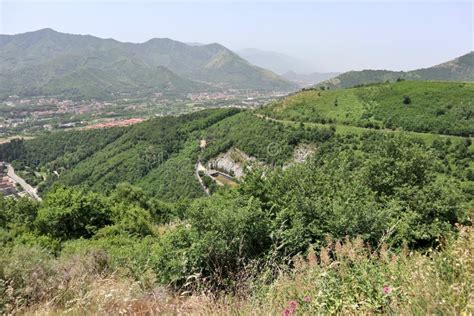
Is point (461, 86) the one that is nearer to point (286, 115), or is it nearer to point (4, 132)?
point (286, 115)

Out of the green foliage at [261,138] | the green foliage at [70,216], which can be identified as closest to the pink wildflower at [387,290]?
the green foliage at [70,216]

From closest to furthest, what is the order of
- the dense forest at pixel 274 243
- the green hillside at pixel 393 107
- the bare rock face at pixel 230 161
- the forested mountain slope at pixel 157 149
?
the dense forest at pixel 274 243 < the green hillside at pixel 393 107 < the forested mountain slope at pixel 157 149 < the bare rock face at pixel 230 161

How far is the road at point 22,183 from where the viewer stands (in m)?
78.2

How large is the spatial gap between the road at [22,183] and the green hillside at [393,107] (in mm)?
59509

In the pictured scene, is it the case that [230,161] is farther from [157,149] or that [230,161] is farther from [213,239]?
[213,239]

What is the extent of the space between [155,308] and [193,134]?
92.1m

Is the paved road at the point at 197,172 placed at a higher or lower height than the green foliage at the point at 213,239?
lower

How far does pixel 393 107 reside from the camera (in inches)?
2876

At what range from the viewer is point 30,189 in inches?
3268

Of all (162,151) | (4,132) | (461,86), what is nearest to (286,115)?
(162,151)

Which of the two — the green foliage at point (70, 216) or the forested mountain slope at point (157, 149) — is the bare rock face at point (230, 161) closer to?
the forested mountain slope at point (157, 149)

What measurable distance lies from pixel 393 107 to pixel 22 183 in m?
93.0

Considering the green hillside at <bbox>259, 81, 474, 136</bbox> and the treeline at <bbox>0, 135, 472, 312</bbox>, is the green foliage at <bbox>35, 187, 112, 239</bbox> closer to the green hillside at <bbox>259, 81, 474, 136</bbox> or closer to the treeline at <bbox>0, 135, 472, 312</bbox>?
the treeline at <bbox>0, 135, 472, 312</bbox>

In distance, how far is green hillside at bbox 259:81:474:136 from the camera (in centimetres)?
6097
